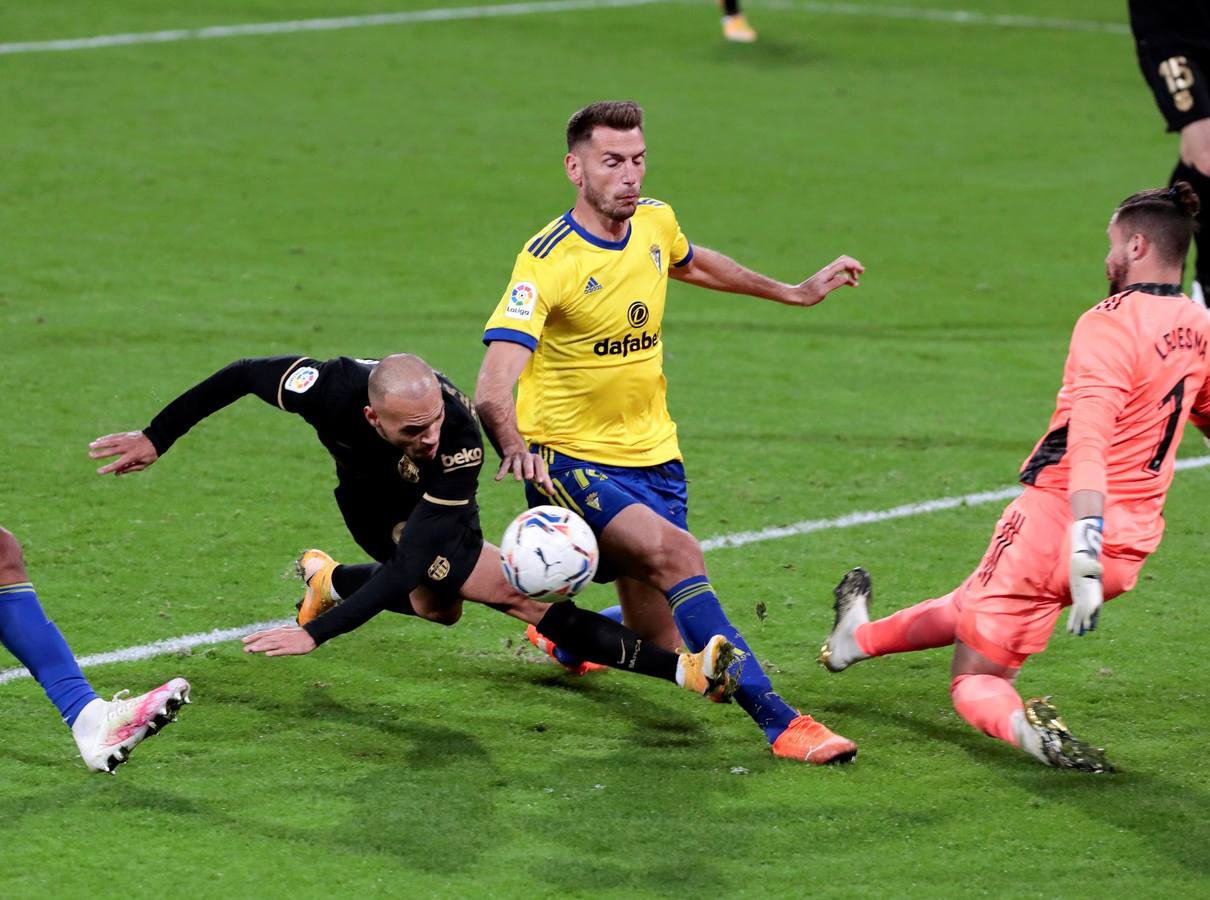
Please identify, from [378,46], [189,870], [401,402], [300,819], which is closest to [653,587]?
[401,402]

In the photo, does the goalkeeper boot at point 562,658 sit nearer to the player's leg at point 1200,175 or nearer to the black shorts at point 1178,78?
the player's leg at point 1200,175

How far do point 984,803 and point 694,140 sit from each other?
1251 centimetres

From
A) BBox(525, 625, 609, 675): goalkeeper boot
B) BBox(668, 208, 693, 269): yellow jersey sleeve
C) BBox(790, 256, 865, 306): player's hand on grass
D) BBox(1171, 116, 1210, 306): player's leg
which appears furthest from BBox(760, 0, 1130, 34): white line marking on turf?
BBox(525, 625, 609, 675): goalkeeper boot

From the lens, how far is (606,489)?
6.29 m

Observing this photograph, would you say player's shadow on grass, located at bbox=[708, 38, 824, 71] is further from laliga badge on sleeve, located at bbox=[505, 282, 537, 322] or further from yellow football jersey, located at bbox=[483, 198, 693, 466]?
laliga badge on sleeve, located at bbox=[505, 282, 537, 322]

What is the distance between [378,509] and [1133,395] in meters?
2.72

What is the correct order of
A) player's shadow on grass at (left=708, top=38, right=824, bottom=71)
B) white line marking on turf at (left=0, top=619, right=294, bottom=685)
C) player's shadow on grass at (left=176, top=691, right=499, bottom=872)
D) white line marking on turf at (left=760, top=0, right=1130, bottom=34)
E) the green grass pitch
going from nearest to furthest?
1. player's shadow on grass at (left=176, top=691, right=499, bottom=872)
2. the green grass pitch
3. white line marking on turf at (left=0, top=619, right=294, bottom=685)
4. player's shadow on grass at (left=708, top=38, right=824, bottom=71)
5. white line marking on turf at (left=760, top=0, right=1130, bottom=34)

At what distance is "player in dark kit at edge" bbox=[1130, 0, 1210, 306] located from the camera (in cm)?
873

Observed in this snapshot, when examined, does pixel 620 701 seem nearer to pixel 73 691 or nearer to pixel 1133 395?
pixel 73 691

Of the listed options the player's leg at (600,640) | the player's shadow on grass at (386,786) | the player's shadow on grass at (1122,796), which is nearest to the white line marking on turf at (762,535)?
the player's shadow on grass at (386,786)

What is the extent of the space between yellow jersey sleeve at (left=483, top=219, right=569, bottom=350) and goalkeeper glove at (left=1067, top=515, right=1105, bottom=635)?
79.6 inches

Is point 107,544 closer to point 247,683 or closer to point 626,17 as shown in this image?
point 247,683

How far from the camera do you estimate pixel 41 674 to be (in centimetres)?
571

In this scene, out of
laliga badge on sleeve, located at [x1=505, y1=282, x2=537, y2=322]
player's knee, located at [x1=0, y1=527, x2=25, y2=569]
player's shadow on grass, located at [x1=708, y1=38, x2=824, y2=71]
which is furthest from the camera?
player's shadow on grass, located at [x1=708, y1=38, x2=824, y2=71]
